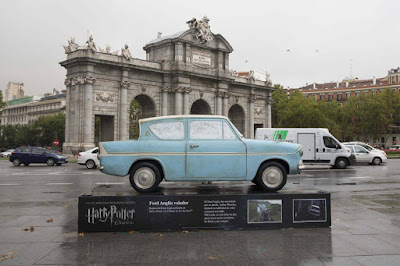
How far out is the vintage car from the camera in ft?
24.8

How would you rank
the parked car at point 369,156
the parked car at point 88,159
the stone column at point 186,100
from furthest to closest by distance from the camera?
1. the stone column at point 186,100
2. the parked car at point 369,156
3. the parked car at point 88,159

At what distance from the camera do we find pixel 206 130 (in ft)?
25.7

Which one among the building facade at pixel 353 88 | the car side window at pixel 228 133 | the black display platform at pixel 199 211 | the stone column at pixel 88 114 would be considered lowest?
the black display platform at pixel 199 211

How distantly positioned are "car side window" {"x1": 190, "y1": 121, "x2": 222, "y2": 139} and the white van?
16424mm

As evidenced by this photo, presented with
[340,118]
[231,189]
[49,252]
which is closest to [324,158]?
[231,189]

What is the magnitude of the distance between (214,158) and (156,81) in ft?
103

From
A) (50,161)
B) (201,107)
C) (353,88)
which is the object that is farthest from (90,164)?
(353,88)

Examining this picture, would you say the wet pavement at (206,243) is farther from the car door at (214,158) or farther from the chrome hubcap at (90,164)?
Answer: the chrome hubcap at (90,164)

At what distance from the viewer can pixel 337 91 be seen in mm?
93188

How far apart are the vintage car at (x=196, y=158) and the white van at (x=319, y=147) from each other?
1626 cm

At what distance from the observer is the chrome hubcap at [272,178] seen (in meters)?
7.68

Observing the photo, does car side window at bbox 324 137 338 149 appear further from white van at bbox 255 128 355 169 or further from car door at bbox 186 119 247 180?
car door at bbox 186 119 247 180

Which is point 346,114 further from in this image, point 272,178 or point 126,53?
point 272,178

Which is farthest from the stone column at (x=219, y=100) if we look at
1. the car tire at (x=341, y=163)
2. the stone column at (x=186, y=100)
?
the car tire at (x=341, y=163)
